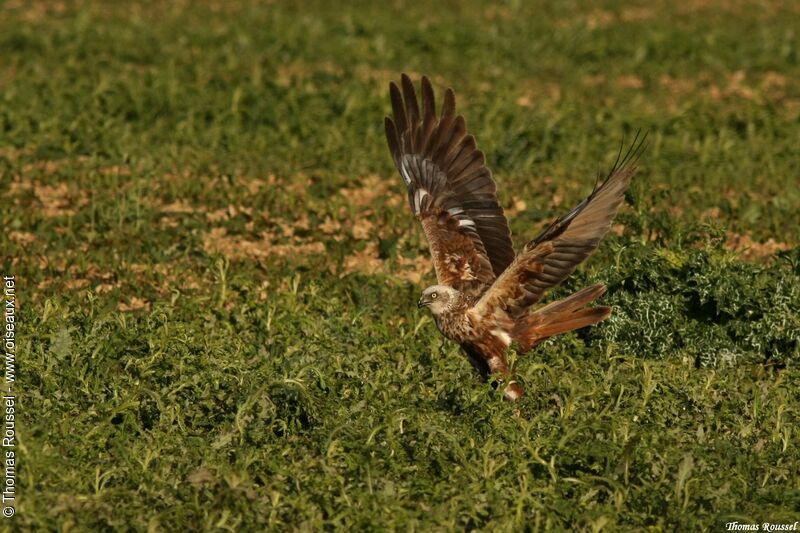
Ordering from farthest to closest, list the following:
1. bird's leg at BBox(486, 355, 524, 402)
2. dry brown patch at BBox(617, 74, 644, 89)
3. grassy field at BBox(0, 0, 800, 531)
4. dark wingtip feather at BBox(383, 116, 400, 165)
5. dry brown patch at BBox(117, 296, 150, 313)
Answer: dry brown patch at BBox(617, 74, 644, 89) < dry brown patch at BBox(117, 296, 150, 313) < dark wingtip feather at BBox(383, 116, 400, 165) < bird's leg at BBox(486, 355, 524, 402) < grassy field at BBox(0, 0, 800, 531)

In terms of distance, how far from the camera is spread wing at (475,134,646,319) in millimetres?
7262

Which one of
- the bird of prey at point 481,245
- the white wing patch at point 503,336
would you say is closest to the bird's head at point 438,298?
the bird of prey at point 481,245

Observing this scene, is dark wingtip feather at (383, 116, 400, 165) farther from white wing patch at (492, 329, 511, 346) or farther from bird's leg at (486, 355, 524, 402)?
bird's leg at (486, 355, 524, 402)

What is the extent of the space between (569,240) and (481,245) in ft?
3.49

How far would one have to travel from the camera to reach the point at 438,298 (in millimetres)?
7719

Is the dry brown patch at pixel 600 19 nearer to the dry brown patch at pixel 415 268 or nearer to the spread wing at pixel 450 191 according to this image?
the dry brown patch at pixel 415 268

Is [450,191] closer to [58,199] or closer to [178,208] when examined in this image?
[178,208]

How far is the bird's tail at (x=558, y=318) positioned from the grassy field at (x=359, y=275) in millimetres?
154

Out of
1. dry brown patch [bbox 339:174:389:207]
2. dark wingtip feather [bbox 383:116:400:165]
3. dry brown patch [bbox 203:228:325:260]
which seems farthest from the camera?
dry brown patch [bbox 339:174:389:207]

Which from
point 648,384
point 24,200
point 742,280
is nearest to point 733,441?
point 648,384

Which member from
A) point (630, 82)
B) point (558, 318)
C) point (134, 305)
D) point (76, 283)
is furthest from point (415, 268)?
point (630, 82)

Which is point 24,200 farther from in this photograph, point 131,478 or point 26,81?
point 131,478

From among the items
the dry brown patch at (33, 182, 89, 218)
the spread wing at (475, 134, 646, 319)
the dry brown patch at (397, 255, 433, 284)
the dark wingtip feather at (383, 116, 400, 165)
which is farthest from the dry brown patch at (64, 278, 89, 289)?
the spread wing at (475, 134, 646, 319)

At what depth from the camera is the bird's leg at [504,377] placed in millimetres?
7188
